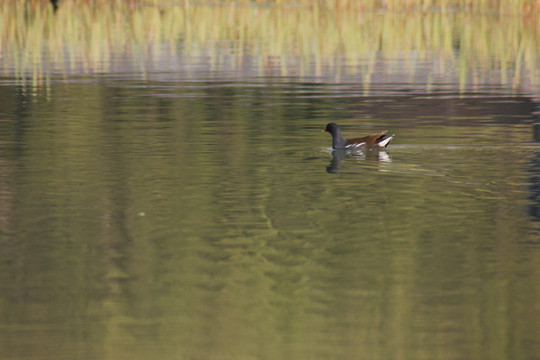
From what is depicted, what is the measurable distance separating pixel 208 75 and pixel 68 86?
4.22 meters

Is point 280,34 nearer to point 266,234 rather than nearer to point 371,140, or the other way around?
point 371,140

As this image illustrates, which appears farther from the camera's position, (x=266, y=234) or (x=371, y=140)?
(x=371, y=140)

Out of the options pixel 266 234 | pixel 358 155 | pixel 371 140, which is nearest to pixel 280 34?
pixel 358 155

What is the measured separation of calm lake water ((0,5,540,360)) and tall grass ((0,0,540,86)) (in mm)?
9804

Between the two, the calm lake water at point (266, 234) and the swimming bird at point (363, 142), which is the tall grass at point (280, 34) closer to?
the calm lake water at point (266, 234)

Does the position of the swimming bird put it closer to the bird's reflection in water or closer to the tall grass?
the bird's reflection in water

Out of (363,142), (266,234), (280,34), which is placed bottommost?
(266,234)

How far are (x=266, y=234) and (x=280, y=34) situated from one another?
34450mm

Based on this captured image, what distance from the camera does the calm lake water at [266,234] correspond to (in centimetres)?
898

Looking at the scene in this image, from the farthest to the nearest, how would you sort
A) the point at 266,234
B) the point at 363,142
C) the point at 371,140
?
1. the point at 363,142
2. the point at 371,140
3. the point at 266,234

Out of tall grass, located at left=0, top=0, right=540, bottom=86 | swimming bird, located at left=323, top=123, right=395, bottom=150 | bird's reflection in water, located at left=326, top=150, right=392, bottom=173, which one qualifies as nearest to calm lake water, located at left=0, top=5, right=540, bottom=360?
bird's reflection in water, located at left=326, top=150, right=392, bottom=173

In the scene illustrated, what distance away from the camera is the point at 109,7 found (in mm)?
69562

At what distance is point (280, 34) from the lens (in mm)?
46312

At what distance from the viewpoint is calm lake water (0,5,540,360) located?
8.98 metres
